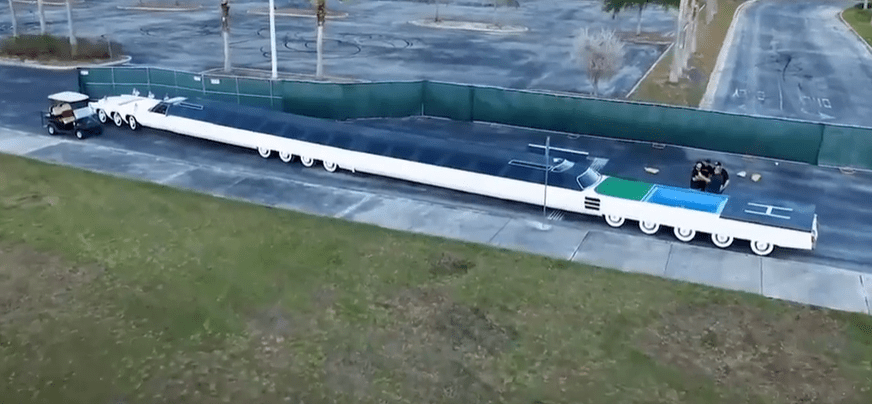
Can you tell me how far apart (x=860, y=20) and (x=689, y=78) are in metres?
43.1

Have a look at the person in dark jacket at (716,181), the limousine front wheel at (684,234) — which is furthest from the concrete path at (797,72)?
the limousine front wheel at (684,234)

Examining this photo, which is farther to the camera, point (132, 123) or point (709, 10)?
point (709, 10)

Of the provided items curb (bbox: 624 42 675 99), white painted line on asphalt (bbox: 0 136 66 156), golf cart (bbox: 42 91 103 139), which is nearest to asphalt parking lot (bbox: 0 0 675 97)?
curb (bbox: 624 42 675 99)

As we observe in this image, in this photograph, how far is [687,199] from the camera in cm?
2067

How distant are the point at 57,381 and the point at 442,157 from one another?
12.9 meters

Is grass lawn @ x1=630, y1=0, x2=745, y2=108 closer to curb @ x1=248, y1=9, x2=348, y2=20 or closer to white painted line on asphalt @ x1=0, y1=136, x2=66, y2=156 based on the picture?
A: white painted line on asphalt @ x1=0, y1=136, x2=66, y2=156

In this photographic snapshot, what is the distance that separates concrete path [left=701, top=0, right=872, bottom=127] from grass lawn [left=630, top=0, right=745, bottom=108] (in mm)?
888

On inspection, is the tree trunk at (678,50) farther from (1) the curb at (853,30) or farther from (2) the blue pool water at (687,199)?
(1) the curb at (853,30)

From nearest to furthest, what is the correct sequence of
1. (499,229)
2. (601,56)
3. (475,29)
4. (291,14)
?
(499,229) → (601,56) → (475,29) → (291,14)

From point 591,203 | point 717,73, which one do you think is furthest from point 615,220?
point 717,73

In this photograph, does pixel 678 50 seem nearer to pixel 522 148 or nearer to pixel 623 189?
pixel 522 148

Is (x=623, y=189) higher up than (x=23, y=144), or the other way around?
(x=623, y=189)

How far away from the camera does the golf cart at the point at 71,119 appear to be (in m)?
27.4

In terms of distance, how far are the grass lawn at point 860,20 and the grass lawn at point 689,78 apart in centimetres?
1208
